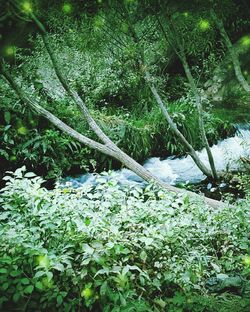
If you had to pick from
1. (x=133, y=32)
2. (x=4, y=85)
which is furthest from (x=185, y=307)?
(x=4, y=85)

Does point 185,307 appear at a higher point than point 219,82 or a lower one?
lower

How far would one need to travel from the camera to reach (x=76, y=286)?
2.35 meters

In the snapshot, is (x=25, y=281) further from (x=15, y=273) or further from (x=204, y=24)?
(x=204, y=24)

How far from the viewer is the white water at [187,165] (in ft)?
20.2

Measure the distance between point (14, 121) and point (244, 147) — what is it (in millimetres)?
4305

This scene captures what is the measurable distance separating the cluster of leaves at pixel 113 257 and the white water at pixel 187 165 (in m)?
2.81

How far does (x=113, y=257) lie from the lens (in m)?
2.48

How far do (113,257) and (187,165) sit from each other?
4.41m

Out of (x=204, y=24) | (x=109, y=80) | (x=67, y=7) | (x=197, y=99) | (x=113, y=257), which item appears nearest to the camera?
(x=113, y=257)

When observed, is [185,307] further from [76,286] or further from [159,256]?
[76,286]

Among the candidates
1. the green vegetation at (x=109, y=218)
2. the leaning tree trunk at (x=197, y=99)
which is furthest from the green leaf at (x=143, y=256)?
the leaning tree trunk at (x=197, y=99)

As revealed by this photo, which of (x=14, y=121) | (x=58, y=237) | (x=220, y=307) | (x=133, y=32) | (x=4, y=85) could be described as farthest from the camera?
(x=4, y=85)

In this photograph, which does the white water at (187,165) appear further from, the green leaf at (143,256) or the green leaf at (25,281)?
the green leaf at (25,281)

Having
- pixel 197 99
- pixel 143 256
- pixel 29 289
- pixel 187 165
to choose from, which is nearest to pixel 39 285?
pixel 29 289
